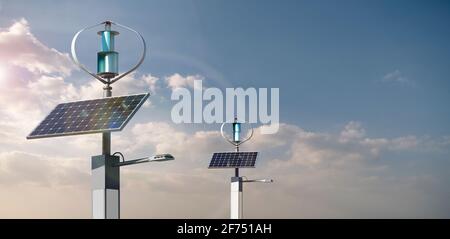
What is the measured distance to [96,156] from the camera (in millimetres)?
15117

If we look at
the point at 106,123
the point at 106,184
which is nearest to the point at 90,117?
the point at 106,123

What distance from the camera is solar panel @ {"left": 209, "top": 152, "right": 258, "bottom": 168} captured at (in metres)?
28.6

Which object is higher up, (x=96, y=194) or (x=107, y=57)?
(x=107, y=57)

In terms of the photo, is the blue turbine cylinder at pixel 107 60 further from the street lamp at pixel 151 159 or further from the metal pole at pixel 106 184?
the street lamp at pixel 151 159

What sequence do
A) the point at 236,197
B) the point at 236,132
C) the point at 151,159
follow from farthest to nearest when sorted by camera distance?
the point at 236,132, the point at 236,197, the point at 151,159

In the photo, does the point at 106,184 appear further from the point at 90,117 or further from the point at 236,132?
the point at 236,132

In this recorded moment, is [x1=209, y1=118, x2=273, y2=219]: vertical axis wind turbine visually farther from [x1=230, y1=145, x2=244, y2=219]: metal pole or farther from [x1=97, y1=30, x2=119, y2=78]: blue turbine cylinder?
[x1=97, y1=30, x2=119, y2=78]: blue turbine cylinder

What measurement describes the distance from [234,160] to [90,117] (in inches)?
557

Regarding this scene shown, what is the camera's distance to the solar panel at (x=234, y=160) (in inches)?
1126

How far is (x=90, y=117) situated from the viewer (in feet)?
50.0
